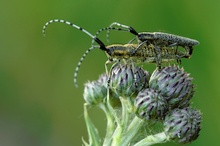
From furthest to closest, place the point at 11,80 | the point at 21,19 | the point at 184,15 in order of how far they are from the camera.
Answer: the point at 21,19 < the point at 11,80 < the point at 184,15

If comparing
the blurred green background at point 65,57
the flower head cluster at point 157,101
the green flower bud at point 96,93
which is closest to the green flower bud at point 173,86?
the flower head cluster at point 157,101


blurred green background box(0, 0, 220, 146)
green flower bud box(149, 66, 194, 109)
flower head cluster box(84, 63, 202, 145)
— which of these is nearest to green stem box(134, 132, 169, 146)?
flower head cluster box(84, 63, 202, 145)

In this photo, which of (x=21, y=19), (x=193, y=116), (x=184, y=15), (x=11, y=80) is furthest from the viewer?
(x=21, y=19)

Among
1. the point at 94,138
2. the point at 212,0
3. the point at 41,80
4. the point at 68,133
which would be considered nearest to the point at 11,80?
the point at 41,80

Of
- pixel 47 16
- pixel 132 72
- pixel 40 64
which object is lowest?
pixel 132 72

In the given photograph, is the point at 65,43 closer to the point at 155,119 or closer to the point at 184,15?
the point at 184,15

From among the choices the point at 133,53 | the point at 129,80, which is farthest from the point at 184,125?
the point at 133,53
